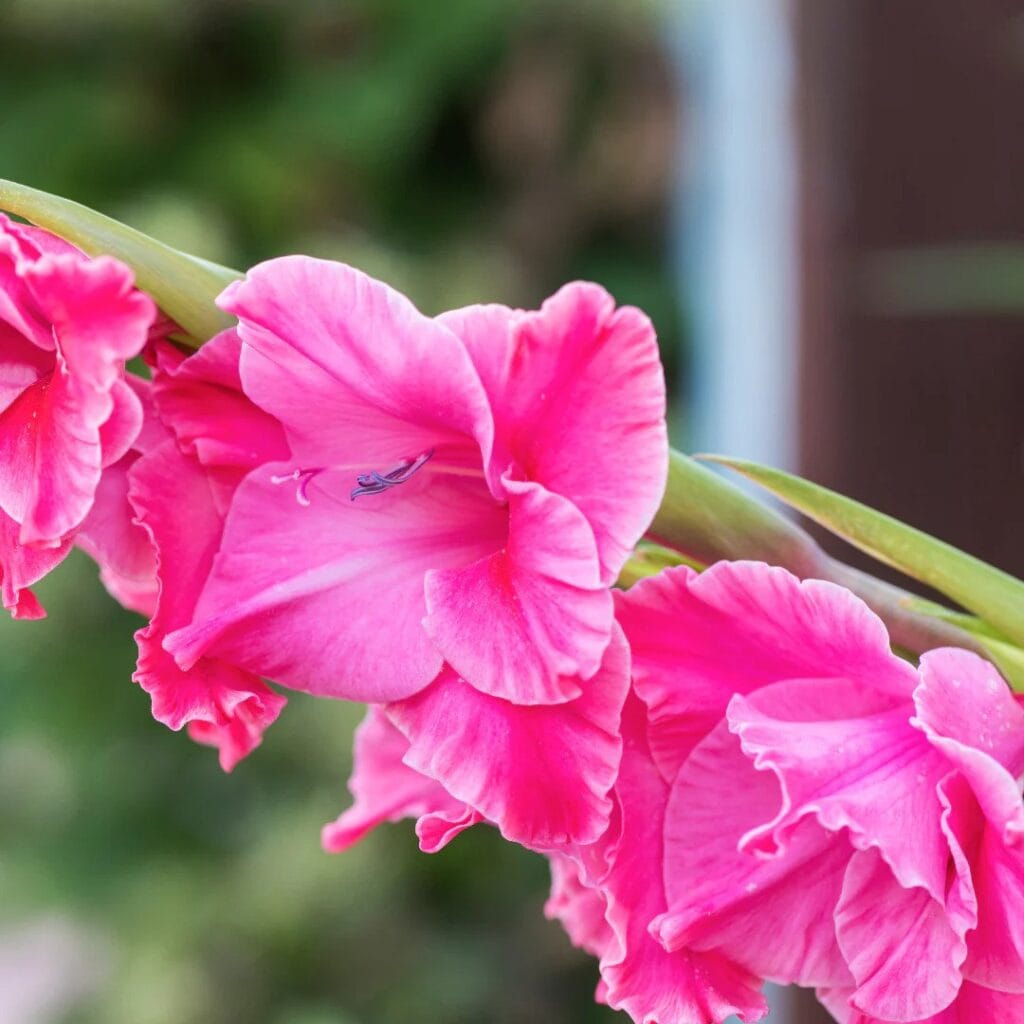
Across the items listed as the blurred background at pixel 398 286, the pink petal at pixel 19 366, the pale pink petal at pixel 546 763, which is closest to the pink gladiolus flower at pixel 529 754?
the pale pink petal at pixel 546 763

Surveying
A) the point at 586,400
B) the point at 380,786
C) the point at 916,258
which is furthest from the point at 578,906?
the point at 916,258

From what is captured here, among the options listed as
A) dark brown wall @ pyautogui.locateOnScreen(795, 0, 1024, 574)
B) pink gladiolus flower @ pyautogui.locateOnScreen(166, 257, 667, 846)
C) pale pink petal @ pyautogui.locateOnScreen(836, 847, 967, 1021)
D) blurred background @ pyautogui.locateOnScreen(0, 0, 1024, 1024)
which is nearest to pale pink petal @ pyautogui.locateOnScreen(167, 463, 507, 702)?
pink gladiolus flower @ pyautogui.locateOnScreen(166, 257, 667, 846)

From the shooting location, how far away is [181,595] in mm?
275

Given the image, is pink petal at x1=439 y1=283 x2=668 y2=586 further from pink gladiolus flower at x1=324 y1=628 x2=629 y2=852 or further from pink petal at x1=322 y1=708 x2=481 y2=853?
pink petal at x1=322 y1=708 x2=481 y2=853

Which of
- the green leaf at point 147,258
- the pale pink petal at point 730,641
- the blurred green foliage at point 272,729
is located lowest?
the blurred green foliage at point 272,729

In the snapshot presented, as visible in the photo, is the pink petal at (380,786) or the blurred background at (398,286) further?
the blurred background at (398,286)

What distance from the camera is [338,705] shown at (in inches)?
47.9

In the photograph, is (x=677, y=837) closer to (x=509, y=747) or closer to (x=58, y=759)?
(x=509, y=747)

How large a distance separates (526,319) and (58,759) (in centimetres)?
118

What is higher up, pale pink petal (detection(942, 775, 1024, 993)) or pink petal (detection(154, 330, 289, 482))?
pink petal (detection(154, 330, 289, 482))

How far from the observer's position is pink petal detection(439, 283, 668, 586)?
0.79 feet

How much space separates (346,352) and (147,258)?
4cm

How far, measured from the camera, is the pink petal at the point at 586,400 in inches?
9.5

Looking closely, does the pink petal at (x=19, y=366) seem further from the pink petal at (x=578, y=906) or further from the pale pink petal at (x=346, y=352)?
the pink petal at (x=578, y=906)
